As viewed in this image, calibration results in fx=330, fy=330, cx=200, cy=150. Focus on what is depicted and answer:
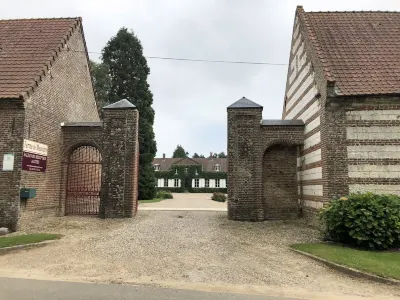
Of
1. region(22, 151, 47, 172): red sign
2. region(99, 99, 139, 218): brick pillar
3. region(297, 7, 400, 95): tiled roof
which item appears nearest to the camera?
region(22, 151, 47, 172): red sign

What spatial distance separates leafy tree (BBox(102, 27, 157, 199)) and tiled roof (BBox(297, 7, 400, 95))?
62.9 feet

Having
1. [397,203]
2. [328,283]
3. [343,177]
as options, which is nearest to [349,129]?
[343,177]

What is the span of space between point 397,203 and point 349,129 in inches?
117

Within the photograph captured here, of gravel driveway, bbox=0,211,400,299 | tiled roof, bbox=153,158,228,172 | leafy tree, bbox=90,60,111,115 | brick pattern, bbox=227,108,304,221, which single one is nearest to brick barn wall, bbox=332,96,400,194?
gravel driveway, bbox=0,211,400,299

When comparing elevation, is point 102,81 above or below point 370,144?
above

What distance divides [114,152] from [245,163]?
543 centimetres

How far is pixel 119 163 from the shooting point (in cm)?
1359

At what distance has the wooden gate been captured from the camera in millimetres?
14711

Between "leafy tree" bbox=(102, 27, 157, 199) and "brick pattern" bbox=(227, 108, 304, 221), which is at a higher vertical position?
"leafy tree" bbox=(102, 27, 157, 199)

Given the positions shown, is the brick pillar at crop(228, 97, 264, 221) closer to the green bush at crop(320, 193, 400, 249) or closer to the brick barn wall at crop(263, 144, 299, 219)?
the brick barn wall at crop(263, 144, 299, 219)

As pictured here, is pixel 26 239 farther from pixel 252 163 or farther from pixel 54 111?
pixel 252 163

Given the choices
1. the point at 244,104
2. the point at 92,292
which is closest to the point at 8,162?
the point at 92,292

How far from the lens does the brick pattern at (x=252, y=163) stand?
13359 mm

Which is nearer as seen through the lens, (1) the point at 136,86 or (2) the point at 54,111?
(2) the point at 54,111
